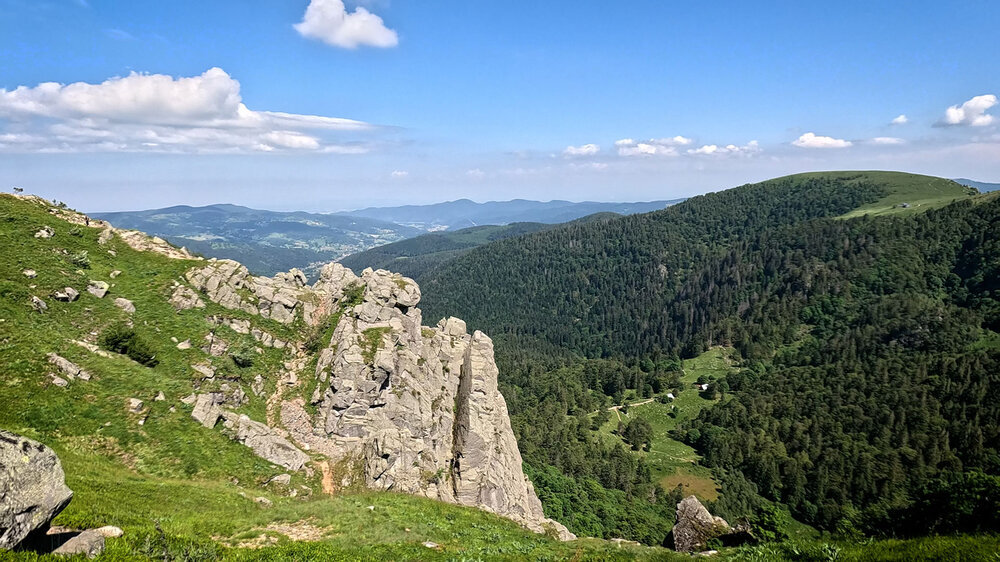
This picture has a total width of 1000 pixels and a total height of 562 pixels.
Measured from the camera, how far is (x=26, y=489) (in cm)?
977

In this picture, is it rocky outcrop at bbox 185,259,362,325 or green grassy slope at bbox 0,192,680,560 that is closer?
green grassy slope at bbox 0,192,680,560

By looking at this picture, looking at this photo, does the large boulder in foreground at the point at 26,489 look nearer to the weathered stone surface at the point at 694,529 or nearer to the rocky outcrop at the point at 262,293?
the weathered stone surface at the point at 694,529

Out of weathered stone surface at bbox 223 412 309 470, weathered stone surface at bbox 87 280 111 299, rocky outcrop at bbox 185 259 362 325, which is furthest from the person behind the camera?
rocky outcrop at bbox 185 259 362 325

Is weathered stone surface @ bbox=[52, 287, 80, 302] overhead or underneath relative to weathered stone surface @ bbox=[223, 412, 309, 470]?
overhead

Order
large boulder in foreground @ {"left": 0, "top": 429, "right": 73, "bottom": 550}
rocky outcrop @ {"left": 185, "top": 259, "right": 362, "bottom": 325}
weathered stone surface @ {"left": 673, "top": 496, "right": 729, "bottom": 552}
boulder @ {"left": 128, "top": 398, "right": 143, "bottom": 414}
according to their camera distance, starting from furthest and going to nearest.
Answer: rocky outcrop @ {"left": 185, "top": 259, "right": 362, "bottom": 325}, boulder @ {"left": 128, "top": 398, "right": 143, "bottom": 414}, weathered stone surface @ {"left": 673, "top": 496, "right": 729, "bottom": 552}, large boulder in foreground @ {"left": 0, "top": 429, "right": 73, "bottom": 550}

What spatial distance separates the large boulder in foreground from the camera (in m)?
9.28

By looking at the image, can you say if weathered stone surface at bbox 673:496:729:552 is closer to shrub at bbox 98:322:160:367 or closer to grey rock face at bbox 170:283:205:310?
shrub at bbox 98:322:160:367

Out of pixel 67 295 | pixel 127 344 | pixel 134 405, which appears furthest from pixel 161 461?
pixel 67 295

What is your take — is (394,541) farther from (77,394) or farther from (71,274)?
(71,274)

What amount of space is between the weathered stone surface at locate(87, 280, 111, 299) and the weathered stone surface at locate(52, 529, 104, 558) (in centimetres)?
3554

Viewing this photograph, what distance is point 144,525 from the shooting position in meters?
15.7

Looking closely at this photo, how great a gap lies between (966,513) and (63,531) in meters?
37.3

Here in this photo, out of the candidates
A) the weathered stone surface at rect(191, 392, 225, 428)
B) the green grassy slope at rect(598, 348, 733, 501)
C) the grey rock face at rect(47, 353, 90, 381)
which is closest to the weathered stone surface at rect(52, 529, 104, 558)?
the weathered stone surface at rect(191, 392, 225, 428)

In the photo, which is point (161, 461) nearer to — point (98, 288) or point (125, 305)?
point (125, 305)
